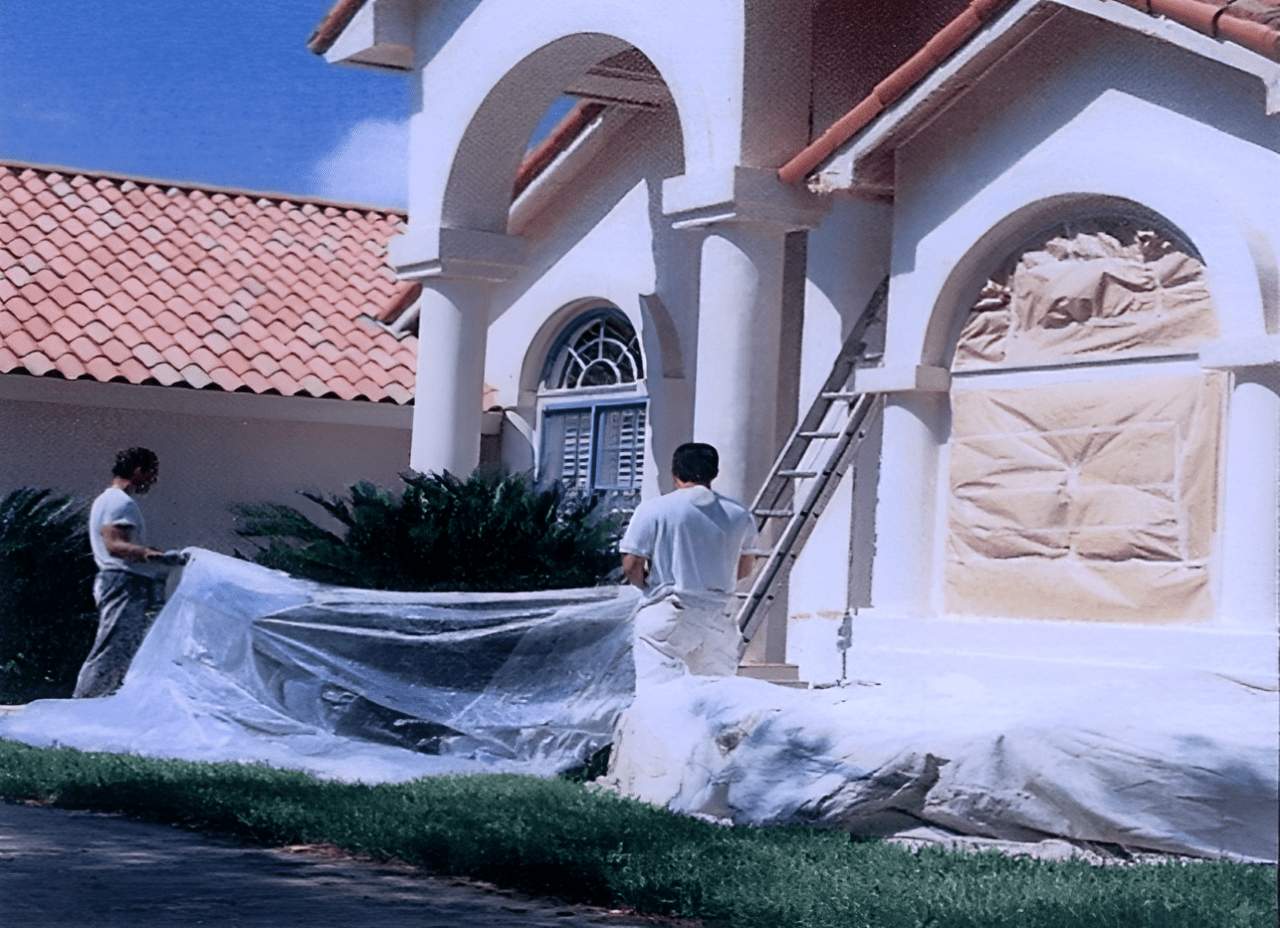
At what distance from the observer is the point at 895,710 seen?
8.73 m

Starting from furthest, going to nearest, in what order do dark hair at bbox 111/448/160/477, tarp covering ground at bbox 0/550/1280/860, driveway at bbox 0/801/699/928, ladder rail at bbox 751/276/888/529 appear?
ladder rail at bbox 751/276/888/529 < dark hair at bbox 111/448/160/477 < tarp covering ground at bbox 0/550/1280/860 < driveway at bbox 0/801/699/928

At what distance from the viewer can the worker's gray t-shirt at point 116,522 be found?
11875 mm

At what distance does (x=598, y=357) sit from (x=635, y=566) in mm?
6964

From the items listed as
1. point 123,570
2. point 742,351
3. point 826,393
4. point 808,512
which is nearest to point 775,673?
point 808,512

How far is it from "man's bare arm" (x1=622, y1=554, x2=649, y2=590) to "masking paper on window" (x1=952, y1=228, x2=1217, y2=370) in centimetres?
234

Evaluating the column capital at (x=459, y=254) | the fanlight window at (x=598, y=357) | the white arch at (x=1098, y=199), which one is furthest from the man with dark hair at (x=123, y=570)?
the fanlight window at (x=598, y=357)

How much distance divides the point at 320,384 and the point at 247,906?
36.9 feet

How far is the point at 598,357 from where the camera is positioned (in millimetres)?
16938

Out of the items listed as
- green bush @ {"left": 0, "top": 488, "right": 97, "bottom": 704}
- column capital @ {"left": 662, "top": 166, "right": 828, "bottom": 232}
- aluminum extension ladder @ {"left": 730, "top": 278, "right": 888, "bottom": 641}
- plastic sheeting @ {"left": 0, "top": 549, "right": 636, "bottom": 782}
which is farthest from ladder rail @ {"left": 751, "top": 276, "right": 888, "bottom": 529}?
green bush @ {"left": 0, "top": 488, "right": 97, "bottom": 704}

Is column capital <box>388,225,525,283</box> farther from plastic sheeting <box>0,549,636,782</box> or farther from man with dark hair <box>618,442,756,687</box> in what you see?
man with dark hair <box>618,442,756,687</box>

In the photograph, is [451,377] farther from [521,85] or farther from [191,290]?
[191,290]

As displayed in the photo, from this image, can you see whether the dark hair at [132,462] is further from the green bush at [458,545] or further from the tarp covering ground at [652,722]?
the green bush at [458,545]

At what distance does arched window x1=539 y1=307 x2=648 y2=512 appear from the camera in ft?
53.2

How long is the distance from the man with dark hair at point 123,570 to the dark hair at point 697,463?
331cm
